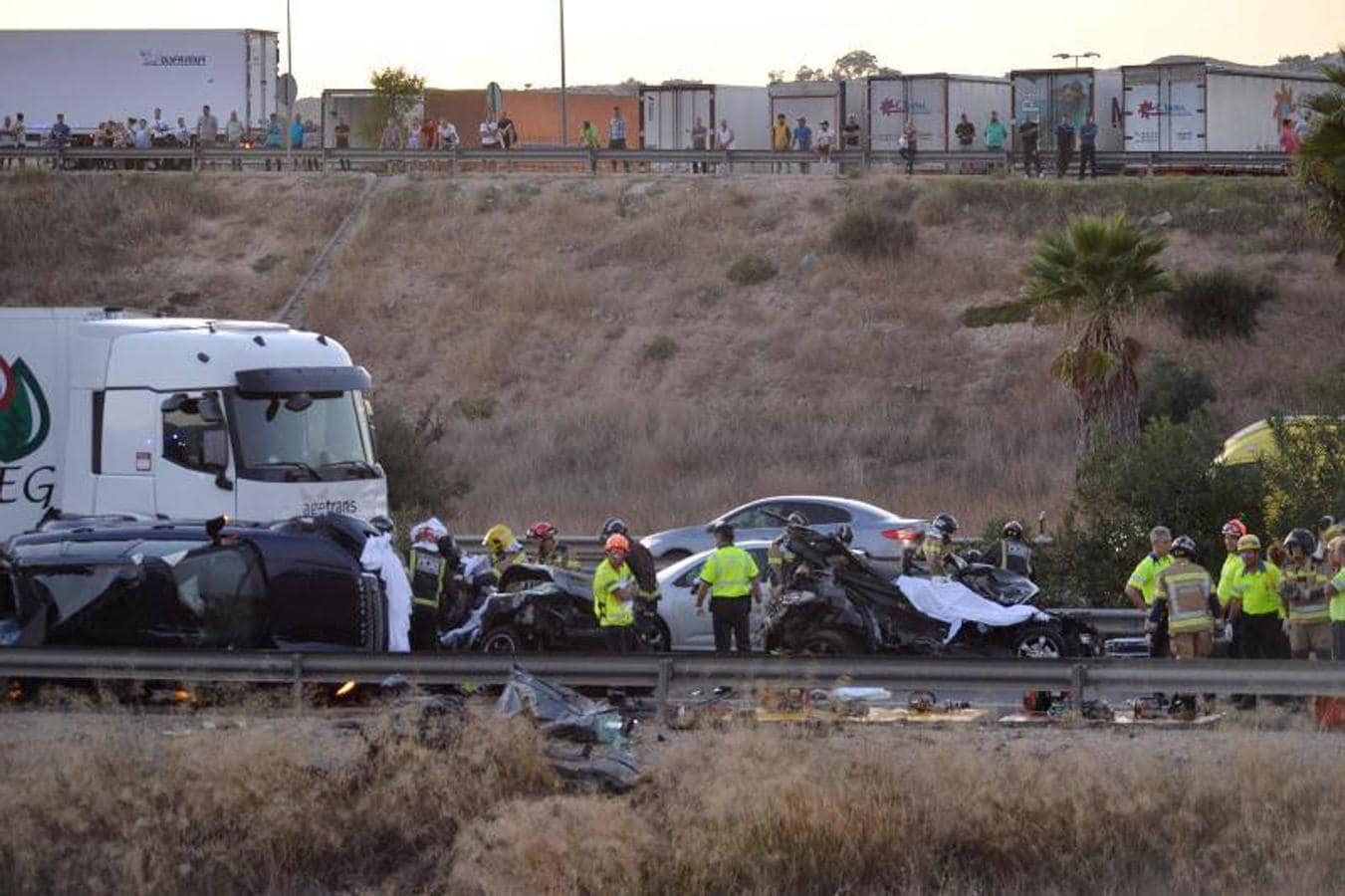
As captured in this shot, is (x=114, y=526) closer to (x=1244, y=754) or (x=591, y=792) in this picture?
(x=591, y=792)

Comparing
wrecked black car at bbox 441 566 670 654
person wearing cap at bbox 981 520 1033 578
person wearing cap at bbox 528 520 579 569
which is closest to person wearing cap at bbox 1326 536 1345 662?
person wearing cap at bbox 981 520 1033 578

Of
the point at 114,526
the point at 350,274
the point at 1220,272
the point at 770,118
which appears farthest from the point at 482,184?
the point at 114,526

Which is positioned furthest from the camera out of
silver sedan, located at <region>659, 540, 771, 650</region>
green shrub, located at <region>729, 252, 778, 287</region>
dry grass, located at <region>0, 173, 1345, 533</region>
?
green shrub, located at <region>729, 252, 778, 287</region>

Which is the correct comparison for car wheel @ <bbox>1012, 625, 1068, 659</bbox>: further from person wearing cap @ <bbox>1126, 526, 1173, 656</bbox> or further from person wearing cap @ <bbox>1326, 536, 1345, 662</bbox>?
person wearing cap @ <bbox>1326, 536, 1345, 662</bbox>

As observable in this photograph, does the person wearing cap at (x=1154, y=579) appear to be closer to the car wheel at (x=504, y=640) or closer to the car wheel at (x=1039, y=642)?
the car wheel at (x=1039, y=642)

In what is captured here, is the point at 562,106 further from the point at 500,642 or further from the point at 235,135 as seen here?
the point at 500,642

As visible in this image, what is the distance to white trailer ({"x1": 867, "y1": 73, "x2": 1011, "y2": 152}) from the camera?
54.6 meters

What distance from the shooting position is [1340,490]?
73.2ft

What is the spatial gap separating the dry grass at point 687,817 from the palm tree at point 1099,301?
1608 centimetres

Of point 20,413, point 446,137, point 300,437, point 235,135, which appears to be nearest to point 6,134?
point 235,135

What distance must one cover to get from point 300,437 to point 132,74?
39.7 meters

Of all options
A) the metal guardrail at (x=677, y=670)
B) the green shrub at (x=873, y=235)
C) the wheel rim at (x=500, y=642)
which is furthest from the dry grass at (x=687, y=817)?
the green shrub at (x=873, y=235)

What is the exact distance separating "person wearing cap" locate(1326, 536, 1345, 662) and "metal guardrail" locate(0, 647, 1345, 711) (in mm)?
1485

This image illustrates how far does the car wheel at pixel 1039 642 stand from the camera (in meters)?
17.6
